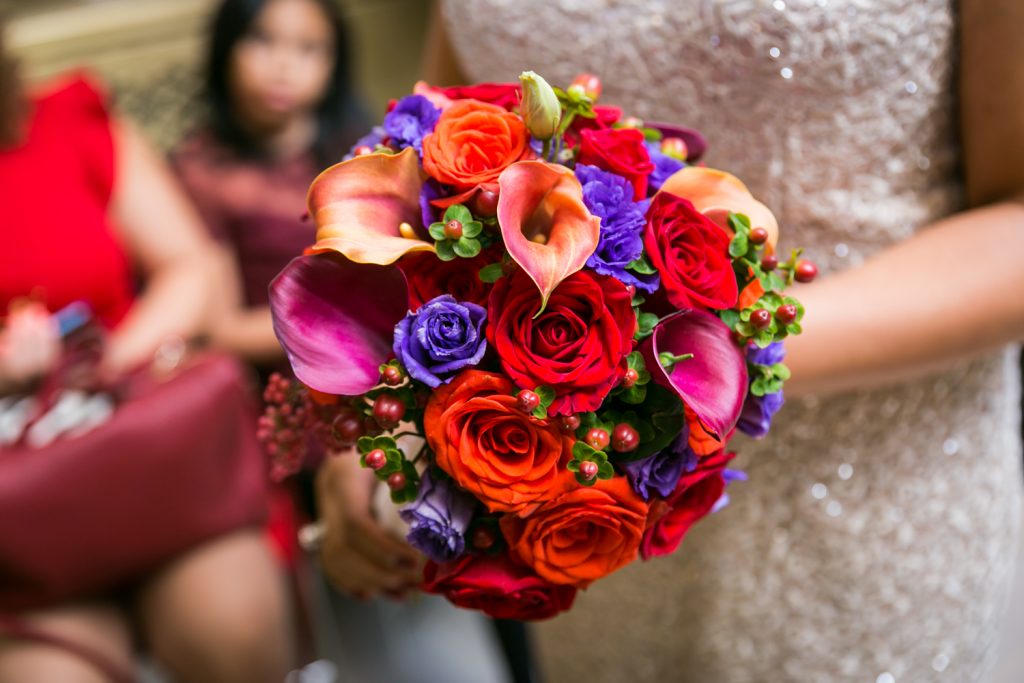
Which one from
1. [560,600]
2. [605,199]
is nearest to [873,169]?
[605,199]

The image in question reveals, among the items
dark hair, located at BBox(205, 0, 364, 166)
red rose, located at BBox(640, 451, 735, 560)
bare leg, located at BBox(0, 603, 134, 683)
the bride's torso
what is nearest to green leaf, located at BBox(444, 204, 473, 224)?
red rose, located at BBox(640, 451, 735, 560)

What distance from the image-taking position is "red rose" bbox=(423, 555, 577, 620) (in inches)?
20.6

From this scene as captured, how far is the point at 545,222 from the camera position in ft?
1.64

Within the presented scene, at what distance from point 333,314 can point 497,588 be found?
19cm

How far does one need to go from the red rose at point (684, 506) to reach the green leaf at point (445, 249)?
20cm

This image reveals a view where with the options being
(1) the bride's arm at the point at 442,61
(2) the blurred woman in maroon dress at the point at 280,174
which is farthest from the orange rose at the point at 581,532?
(2) the blurred woman in maroon dress at the point at 280,174

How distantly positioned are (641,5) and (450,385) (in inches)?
15.8

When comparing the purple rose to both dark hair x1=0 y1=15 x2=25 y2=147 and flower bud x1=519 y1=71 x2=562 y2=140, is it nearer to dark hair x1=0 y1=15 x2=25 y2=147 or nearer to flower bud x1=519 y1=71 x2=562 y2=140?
flower bud x1=519 y1=71 x2=562 y2=140

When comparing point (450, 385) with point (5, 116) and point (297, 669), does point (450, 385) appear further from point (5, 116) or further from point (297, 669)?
point (5, 116)

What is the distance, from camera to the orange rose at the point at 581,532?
492 mm

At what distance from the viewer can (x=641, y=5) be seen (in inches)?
28.2

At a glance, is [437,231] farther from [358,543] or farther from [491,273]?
[358,543]

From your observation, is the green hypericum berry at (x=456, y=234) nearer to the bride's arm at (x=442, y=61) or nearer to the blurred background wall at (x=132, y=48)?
the bride's arm at (x=442, y=61)

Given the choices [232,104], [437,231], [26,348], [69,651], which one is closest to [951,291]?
[437,231]
